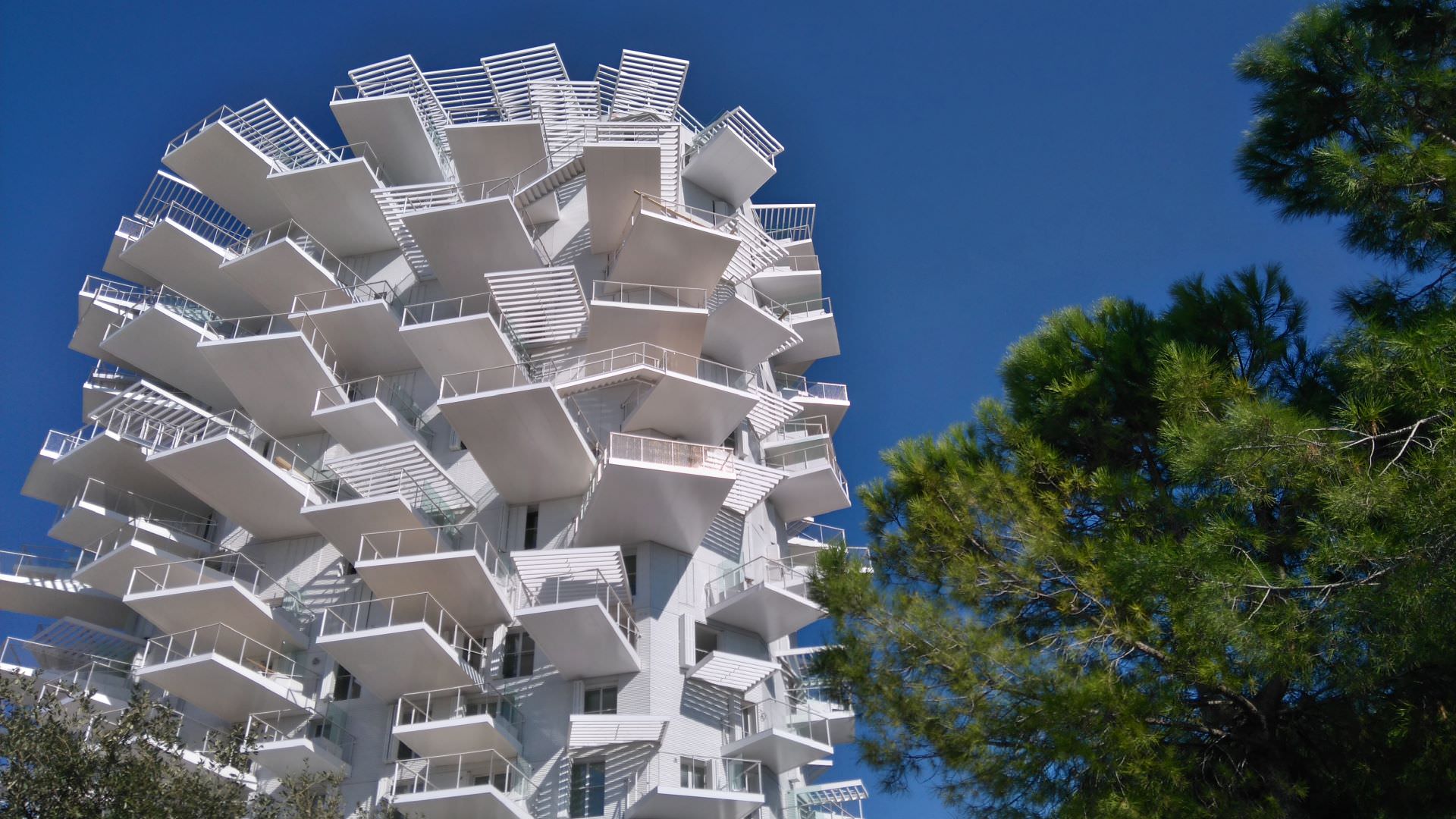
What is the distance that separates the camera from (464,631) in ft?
78.5

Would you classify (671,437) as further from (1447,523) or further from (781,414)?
(1447,523)

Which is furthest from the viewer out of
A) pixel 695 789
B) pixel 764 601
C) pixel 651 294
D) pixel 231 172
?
pixel 231 172

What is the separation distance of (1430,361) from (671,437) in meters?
18.4

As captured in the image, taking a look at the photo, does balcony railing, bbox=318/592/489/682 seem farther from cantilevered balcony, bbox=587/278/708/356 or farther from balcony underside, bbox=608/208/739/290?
balcony underside, bbox=608/208/739/290

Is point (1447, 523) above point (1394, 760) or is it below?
above

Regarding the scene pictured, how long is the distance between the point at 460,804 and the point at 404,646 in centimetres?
340

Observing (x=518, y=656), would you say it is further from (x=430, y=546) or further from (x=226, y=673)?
(x=226, y=673)

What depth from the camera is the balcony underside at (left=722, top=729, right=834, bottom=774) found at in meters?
22.6

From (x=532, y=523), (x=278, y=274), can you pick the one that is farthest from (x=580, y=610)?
(x=278, y=274)

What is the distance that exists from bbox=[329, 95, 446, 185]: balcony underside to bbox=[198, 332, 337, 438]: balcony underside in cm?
755

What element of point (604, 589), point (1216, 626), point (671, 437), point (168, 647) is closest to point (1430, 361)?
point (1216, 626)

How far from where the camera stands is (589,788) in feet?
72.5

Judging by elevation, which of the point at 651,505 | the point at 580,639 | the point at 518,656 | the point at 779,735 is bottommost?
the point at 779,735

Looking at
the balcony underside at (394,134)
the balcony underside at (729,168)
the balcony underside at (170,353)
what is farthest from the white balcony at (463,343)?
the balcony underside at (729,168)
